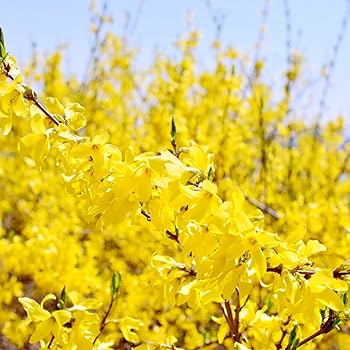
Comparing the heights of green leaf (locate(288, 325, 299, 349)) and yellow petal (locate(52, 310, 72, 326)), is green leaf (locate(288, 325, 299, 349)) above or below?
below

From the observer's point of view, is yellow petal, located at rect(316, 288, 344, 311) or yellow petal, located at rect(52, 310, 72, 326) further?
yellow petal, located at rect(52, 310, 72, 326)

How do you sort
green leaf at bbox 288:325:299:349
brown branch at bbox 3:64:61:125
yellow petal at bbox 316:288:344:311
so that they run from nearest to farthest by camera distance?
yellow petal at bbox 316:288:344:311, brown branch at bbox 3:64:61:125, green leaf at bbox 288:325:299:349

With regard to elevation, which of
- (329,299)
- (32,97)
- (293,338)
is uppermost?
(32,97)

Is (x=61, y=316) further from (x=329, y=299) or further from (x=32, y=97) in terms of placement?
(x=329, y=299)

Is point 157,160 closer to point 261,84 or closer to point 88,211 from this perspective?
point 88,211

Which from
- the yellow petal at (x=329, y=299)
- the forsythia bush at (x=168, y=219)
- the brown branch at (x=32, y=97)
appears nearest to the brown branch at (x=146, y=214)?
the forsythia bush at (x=168, y=219)

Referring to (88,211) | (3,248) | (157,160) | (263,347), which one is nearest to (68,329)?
(88,211)

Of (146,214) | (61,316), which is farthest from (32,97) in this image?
(61,316)

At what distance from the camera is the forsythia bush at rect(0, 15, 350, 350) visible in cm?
103

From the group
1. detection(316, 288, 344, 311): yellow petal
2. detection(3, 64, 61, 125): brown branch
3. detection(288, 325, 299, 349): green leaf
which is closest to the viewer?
detection(316, 288, 344, 311): yellow petal

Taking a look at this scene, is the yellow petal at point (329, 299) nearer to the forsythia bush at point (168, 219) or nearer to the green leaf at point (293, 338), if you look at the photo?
the forsythia bush at point (168, 219)

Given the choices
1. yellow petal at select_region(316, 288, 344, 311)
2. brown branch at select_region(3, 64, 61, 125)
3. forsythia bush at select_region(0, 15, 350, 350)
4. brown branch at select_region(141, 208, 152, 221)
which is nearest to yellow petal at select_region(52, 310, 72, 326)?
forsythia bush at select_region(0, 15, 350, 350)

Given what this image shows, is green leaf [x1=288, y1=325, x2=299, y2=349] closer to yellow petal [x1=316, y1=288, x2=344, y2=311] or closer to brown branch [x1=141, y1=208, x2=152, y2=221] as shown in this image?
yellow petal [x1=316, y1=288, x2=344, y2=311]

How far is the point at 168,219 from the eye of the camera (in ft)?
3.66
